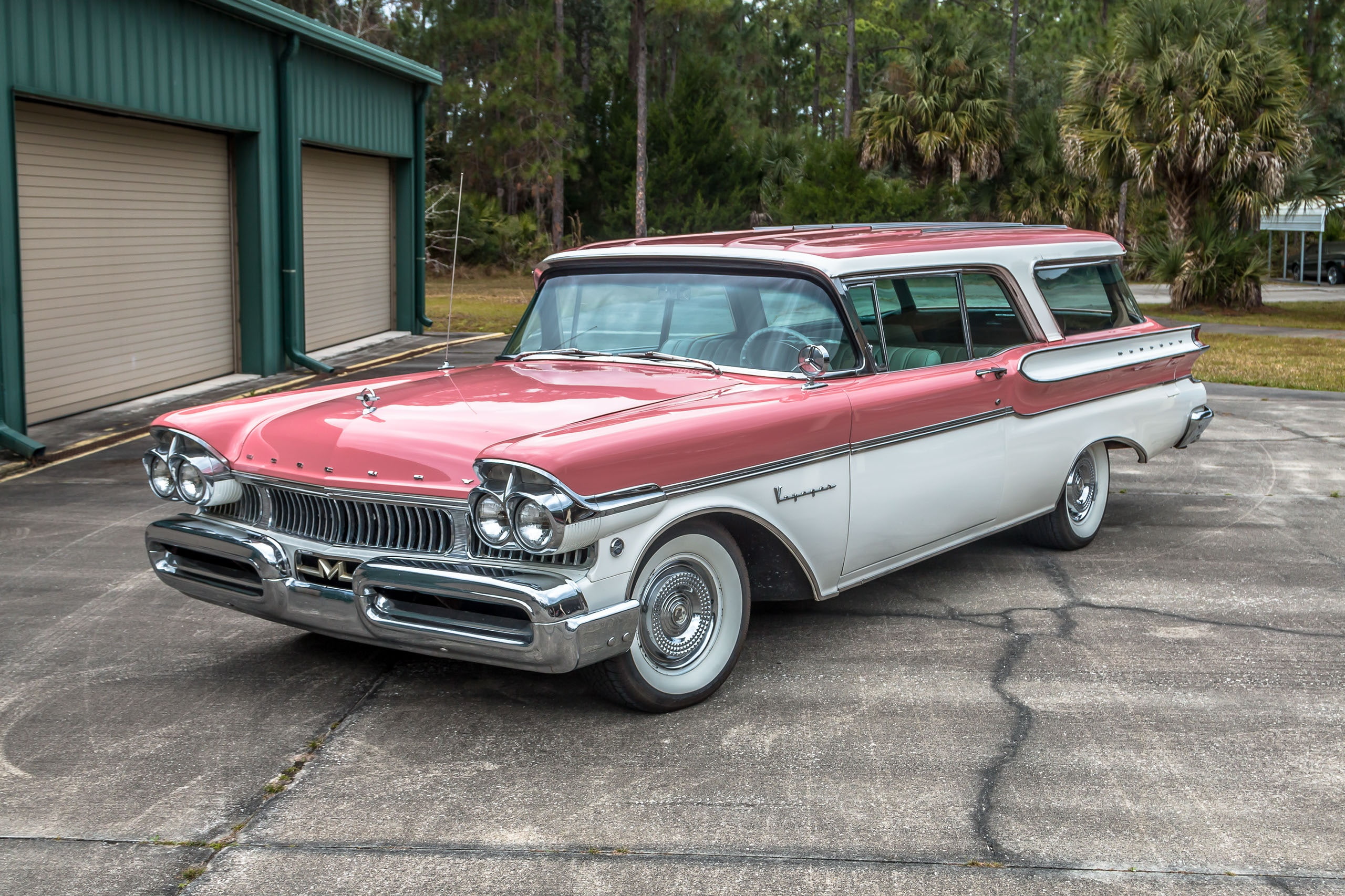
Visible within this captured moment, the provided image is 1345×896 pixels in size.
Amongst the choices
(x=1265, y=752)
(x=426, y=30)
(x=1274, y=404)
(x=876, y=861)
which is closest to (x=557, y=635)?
(x=876, y=861)

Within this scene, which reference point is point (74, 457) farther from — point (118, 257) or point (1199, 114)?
point (1199, 114)

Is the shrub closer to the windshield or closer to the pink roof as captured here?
the pink roof

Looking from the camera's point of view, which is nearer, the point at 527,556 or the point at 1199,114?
the point at 527,556

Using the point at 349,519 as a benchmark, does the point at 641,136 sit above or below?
above

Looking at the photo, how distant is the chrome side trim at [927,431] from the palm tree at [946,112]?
28922 mm

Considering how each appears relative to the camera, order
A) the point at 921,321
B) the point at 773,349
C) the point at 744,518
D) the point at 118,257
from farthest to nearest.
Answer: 1. the point at 118,257
2. the point at 921,321
3. the point at 773,349
4. the point at 744,518

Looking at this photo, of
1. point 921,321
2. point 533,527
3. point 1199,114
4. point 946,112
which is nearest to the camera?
point 533,527

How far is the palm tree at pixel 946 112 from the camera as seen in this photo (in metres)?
33.4

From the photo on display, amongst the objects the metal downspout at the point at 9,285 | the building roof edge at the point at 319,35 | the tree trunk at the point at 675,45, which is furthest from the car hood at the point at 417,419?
the tree trunk at the point at 675,45

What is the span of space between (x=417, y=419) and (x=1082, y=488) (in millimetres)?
3939

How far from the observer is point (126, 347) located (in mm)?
12672

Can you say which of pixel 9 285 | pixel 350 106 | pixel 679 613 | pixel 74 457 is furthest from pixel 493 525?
pixel 350 106

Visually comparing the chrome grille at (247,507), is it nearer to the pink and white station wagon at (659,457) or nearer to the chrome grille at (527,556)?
the pink and white station wagon at (659,457)

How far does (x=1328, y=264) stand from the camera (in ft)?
127
